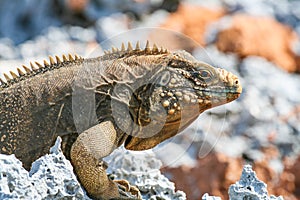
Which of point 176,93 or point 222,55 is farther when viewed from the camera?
point 222,55

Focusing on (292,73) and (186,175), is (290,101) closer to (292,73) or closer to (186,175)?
(292,73)

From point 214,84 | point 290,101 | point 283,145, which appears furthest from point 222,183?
point 214,84

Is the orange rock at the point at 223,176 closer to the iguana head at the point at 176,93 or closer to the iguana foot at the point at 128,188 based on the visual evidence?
the iguana foot at the point at 128,188

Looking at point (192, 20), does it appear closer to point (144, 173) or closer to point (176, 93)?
point (144, 173)

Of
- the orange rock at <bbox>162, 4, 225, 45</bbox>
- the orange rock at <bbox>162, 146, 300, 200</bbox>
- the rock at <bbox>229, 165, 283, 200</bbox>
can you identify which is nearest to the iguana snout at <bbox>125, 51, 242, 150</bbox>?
the rock at <bbox>229, 165, 283, 200</bbox>

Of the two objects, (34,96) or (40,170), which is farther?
(34,96)

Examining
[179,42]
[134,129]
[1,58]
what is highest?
[134,129]

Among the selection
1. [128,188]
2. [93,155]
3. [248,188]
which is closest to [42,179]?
[93,155]

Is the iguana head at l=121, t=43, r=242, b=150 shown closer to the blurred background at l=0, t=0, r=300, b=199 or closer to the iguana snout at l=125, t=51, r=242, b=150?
the iguana snout at l=125, t=51, r=242, b=150
